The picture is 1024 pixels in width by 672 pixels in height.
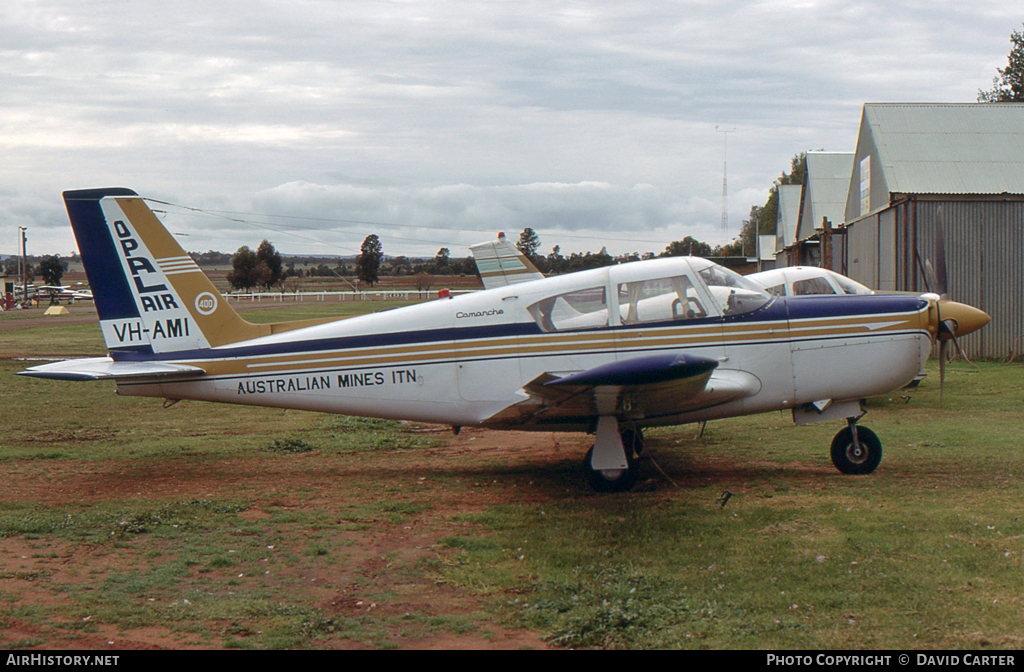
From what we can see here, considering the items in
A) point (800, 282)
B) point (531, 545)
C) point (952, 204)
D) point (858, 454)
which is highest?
point (952, 204)

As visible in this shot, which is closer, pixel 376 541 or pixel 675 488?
pixel 376 541

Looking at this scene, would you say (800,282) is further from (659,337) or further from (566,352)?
(566,352)

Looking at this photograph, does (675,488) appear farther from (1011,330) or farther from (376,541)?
(1011,330)

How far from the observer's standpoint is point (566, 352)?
28.5 ft

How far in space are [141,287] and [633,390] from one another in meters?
6.32

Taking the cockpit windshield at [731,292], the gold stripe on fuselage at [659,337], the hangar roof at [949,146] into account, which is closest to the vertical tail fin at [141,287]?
the gold stripe on fuselage at [659,337]

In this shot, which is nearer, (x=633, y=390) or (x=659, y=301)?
(x=633, y=390)

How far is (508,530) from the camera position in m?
7.33

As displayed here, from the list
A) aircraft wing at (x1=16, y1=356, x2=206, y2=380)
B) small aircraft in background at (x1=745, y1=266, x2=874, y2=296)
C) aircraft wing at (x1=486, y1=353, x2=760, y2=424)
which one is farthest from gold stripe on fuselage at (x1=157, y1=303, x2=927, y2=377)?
small aircraft in background at (x1=745, y1=266, x2=874, y2=296)

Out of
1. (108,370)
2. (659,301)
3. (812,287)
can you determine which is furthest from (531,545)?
(812,287)

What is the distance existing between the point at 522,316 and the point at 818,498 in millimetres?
3623

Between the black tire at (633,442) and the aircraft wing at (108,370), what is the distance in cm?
522

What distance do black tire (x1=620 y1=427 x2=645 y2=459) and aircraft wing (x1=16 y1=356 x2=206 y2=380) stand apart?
5.22 metres

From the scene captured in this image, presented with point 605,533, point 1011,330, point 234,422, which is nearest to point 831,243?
point 1011,330
